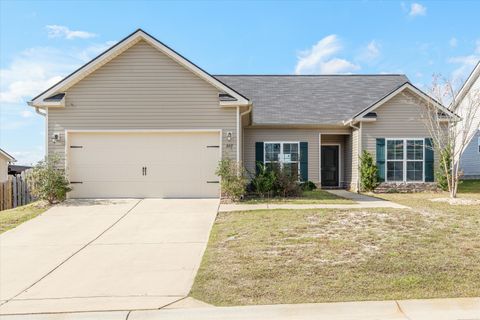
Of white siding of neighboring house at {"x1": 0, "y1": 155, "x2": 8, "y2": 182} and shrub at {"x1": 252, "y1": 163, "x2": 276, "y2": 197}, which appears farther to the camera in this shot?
white siding of neighboring house at {"x1": 0, "y1": 155, "x2": 8, "y2": 182}

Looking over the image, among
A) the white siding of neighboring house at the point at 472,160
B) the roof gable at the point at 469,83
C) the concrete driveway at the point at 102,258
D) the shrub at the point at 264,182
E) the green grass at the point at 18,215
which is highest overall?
the roof gable at the point at 469,83

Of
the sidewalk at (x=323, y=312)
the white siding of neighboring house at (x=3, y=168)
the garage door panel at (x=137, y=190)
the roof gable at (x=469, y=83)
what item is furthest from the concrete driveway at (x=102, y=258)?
the roof gable at (x=469, y=83)

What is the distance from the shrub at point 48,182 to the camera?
12.1m

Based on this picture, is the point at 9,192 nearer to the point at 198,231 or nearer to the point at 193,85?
the point at 193,85

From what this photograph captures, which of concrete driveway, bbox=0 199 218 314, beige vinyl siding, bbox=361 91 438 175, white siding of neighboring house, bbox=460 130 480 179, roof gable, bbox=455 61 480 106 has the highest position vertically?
roof gable, bbox=455 61 480 106

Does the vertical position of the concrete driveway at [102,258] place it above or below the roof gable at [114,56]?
below

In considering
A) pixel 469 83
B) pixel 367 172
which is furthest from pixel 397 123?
pixel 469 83

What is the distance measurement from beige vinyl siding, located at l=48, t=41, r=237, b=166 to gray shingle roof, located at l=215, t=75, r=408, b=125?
454 centimetres

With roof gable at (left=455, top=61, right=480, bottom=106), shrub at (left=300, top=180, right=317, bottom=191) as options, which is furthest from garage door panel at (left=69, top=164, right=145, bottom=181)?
roof gable at (left=455, top=61, right=480, bottom=106)

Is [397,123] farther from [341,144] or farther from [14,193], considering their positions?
[14,193]

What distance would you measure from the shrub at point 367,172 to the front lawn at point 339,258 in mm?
6550

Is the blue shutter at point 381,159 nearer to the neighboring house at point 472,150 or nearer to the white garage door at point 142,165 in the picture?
the white garage door at point 142,165

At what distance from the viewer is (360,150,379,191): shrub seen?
16.3 meters

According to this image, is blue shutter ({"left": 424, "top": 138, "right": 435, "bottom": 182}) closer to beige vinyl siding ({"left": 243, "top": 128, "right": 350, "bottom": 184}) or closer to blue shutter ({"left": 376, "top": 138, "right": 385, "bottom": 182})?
blue shutter ({"left": 376, "top": 138, "right": 385, "bottom": 182})
